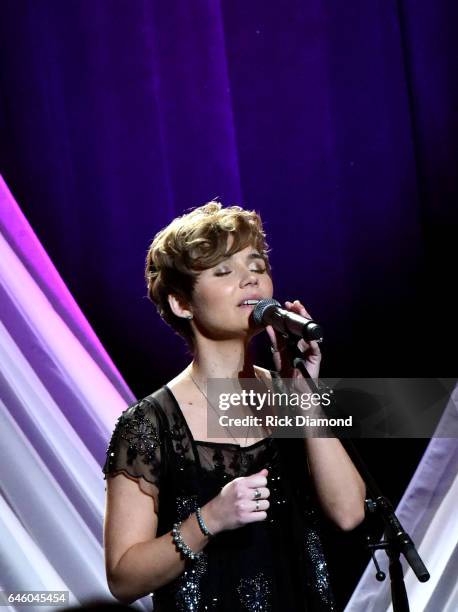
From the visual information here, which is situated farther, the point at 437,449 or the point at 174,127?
the point at 174,127

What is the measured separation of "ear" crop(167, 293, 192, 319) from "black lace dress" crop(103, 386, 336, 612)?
6.6 inches

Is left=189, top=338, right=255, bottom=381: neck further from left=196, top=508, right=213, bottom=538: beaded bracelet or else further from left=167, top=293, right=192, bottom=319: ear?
left=196, top=508, right=213, bottom=538: beaded bracelet

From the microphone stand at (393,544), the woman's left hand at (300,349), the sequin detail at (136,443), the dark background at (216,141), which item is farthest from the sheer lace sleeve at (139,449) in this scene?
the dark background at (216,141)

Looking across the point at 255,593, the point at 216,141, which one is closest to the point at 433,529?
Answer: the point at 255,593

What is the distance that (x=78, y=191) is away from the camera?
2.24 meters

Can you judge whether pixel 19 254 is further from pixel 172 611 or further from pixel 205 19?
pixel 172 611

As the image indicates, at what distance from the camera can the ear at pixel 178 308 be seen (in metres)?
1.59

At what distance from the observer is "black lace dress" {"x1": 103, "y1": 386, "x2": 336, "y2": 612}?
1.46m

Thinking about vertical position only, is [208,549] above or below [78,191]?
below

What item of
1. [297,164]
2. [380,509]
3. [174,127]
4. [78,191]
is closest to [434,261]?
[297,164]

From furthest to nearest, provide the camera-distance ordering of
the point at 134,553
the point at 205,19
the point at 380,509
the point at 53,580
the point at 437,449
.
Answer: the point at 205,19, the point at 437,449, the point at 53,580, the point at 134,553, the point at 380,509

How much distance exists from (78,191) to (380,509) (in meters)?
1.35

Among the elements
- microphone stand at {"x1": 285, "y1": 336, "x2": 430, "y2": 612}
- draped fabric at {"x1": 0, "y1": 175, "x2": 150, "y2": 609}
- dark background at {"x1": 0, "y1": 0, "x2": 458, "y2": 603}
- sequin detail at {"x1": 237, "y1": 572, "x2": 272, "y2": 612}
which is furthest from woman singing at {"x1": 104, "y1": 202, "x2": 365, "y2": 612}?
dark background at {"x1": 0, "y1": 0, "x2": 458, "y2": 603}

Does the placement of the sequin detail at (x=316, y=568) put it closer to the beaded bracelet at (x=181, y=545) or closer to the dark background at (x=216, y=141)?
the beaded bracelet at (x=181, y=545)
